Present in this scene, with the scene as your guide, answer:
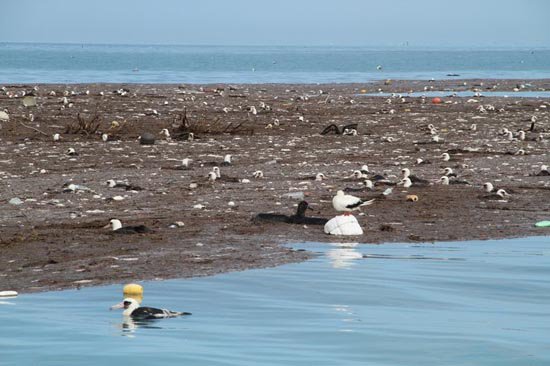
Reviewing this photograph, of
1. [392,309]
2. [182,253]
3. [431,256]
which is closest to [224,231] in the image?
[182,253]

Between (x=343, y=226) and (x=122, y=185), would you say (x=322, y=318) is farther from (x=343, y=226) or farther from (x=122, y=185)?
(x=122, y=185)

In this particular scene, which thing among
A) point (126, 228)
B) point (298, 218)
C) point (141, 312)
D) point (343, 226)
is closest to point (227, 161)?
point (298, 218)

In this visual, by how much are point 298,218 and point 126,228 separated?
2267 millimetres

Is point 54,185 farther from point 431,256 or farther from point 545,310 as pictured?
point 545,310

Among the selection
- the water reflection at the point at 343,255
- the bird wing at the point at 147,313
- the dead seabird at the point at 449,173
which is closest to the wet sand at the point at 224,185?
the dead seabird at the point at 449,173

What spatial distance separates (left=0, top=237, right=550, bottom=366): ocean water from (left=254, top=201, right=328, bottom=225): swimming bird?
155 centimetres

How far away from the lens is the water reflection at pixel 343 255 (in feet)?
41.2

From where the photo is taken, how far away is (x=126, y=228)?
1367 cm

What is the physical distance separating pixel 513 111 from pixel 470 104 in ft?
12.7

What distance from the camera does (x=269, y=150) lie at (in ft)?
77.3

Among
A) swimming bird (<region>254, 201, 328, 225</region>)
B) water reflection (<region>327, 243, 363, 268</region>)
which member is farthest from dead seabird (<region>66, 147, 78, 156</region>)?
water reflection (<region>327, 243, 363, 268</region>)

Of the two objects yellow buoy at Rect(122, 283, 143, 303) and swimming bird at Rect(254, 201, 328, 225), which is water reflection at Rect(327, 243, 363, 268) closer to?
swimming bird at Rect(254, 201, 328, 225)

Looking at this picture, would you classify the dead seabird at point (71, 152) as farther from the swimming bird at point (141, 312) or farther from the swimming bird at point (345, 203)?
the swimming bird at point (141, 312)

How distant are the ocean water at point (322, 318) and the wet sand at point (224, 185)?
2.43 feet
